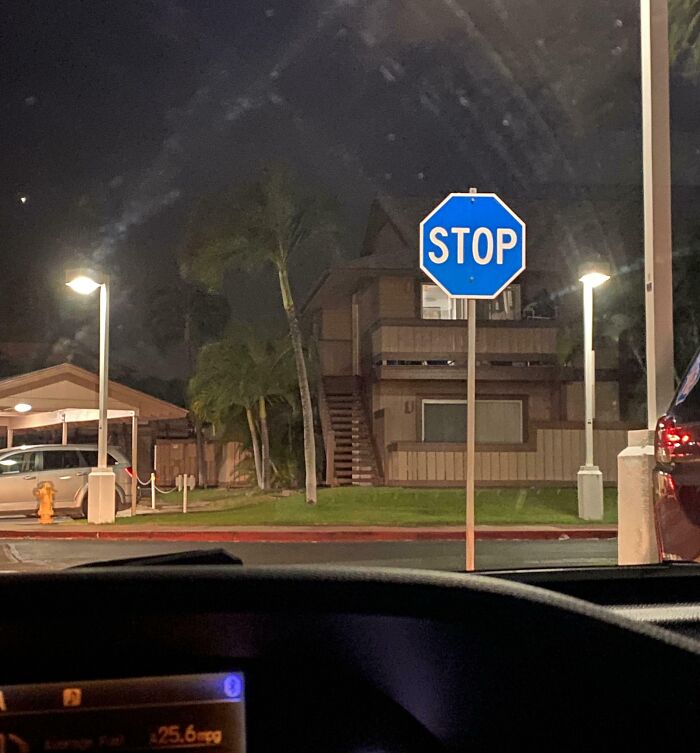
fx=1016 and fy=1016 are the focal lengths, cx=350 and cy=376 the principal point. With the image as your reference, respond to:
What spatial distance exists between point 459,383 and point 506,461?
7.97ft

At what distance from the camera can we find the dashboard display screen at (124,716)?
1441 mm

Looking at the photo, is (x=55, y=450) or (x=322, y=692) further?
(x=55, y=450)

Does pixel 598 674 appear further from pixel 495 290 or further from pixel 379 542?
pixel 379 542

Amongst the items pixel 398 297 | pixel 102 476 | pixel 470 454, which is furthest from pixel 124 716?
pixel 398 297

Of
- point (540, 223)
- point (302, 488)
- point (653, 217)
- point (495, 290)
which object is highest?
point (540, 223)

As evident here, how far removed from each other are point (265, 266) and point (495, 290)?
504 inches

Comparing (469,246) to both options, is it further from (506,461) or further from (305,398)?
(506,461)

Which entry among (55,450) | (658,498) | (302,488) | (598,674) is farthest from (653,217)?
(302,488)

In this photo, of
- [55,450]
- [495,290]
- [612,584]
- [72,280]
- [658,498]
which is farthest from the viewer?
[55,450]

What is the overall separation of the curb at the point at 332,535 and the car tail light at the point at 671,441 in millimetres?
8068

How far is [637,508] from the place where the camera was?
8125 millimetres

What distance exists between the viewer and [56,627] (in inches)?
56.3

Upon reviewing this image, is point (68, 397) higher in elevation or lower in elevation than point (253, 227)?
lower

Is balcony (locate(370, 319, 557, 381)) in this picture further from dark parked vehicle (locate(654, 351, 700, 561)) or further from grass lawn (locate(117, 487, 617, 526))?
dark parked vehicle (locate(654, 351, 700, 561))
